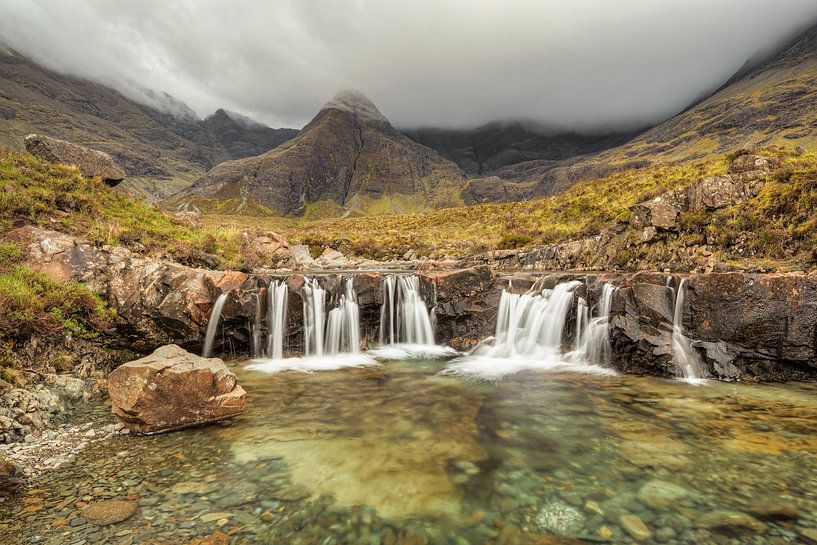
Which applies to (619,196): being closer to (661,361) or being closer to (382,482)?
(661,361)

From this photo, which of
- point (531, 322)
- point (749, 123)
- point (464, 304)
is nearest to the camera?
point (531, 322)

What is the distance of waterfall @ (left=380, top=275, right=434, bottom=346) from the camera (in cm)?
1769

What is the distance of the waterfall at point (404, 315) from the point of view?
17688 mm

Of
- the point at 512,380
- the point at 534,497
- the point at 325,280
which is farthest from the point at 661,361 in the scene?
the point at 325,280

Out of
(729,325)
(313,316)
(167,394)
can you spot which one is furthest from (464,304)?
(167,394)

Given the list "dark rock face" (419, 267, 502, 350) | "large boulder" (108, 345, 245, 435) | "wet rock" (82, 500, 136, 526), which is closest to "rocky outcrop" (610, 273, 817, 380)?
"dark rock face" (419, 267, 502, 350)

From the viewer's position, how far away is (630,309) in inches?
505

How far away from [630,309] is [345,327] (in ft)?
38.2

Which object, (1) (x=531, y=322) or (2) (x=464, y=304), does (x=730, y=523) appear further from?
(2) (x=464, y=304)

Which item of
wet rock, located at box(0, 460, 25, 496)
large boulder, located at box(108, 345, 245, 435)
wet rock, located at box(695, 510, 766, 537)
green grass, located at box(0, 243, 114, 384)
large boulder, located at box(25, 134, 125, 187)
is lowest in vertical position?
wet rock, located at box(695, 510, 766, 537)

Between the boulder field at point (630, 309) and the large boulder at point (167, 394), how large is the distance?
499 centimetres

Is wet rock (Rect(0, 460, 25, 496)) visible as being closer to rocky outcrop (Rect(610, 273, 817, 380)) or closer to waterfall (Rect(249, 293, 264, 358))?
waterfall (Rect(249, 293, 264, 358))

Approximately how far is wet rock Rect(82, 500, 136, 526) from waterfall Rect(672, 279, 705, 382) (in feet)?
46.2

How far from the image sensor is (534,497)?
229 inches
